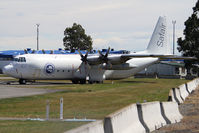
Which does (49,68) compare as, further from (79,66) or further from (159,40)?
(159,40)

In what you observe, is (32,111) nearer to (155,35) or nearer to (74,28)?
(155,35)

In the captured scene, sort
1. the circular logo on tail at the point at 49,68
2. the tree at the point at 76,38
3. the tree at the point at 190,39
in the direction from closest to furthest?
the circular logo on tail at the point at 49,68 < the tree at the point at 190,39 < the tree at the point at 76,38

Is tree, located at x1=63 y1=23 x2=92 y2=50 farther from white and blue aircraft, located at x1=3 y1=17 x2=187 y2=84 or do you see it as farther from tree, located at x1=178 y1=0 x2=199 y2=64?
white and blue aircraft, located at x1=3 y1=17 x2=187 y2=84

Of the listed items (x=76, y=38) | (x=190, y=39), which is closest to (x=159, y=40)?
(x=190, y=39)

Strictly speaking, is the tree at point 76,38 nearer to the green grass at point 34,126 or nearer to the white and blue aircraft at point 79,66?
the white and blue aircraft at point 79,66

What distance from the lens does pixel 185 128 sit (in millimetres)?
12172

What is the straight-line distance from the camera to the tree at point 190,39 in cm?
7844

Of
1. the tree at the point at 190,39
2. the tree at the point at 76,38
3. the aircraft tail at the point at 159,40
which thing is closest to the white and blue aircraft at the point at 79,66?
the aircraft tail at the point at 159,40

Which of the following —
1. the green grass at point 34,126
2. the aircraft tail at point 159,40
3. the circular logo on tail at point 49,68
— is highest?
the aircraft tail at point 159,40

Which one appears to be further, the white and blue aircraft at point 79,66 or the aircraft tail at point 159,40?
the aircraft tail at point 159,40

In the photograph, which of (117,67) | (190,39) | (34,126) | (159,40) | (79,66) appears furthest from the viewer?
(190,39)

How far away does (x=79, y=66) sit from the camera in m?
45.9

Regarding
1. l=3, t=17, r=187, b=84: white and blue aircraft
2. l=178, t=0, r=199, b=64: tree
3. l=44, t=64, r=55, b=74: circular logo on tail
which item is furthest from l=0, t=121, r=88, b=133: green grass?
l=178, t=0, r=199, b=64: tree

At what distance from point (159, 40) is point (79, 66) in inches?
551
